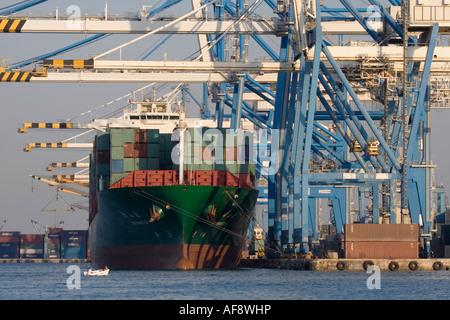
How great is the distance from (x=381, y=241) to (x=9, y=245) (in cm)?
8714

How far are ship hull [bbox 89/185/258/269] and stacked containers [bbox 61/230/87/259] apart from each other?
7203 centimetres

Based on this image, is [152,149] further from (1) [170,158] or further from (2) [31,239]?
(2) [31,239]

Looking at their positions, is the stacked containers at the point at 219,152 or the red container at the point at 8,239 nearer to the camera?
the stacked containers at the point at 219,152

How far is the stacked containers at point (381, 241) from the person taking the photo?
44.6 m

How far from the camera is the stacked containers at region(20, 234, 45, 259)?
4919 inches

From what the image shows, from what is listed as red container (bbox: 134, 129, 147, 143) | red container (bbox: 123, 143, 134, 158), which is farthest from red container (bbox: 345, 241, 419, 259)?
red container (bbox: 123, 143, 134, 158)

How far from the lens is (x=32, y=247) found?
12556 cm

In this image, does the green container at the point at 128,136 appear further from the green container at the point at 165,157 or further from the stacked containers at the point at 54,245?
the stacked containers at the point at 54,245

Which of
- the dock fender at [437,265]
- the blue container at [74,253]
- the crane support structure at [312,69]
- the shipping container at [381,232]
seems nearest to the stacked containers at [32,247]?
the blue container at [74,253]

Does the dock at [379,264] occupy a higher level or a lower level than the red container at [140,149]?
lower

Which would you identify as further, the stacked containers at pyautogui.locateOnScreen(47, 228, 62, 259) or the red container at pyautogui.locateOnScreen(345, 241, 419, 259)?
the stacked containers at pyautogui.locateOnScreen(47, 228, 62, 259)

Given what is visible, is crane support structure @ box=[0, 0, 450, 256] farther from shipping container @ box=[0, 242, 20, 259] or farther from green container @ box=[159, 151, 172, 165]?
shipping container @ box=[0, 242, 20, 259]

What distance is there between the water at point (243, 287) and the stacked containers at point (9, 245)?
8342cm
